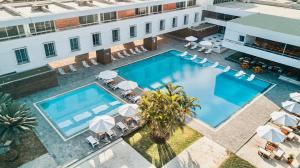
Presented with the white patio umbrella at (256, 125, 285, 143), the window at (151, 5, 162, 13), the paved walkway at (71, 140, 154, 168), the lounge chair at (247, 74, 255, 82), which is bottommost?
the paved walkway at (71, 140, 154, 168)

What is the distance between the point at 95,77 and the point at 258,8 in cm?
3280

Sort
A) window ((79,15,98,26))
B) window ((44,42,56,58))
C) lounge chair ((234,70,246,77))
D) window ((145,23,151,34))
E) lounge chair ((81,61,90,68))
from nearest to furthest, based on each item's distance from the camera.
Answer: window ((44,42,56,58))
window ((79,15,98,26))
lounge chair ((234,70,246,77))
lounge chair ((81,61,90,68))
window ((145,23,151,34))

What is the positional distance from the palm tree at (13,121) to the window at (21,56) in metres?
8.79

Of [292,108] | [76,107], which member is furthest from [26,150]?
[292,108]

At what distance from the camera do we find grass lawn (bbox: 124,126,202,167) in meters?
19.2

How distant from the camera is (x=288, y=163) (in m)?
18.8

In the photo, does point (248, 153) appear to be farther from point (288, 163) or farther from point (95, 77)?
point (95, 77)

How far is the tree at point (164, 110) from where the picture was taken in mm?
17984

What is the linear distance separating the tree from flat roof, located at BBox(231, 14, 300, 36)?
20.1 m

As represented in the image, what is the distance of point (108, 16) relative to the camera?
3178 cm

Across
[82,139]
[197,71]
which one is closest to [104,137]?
[82,139]

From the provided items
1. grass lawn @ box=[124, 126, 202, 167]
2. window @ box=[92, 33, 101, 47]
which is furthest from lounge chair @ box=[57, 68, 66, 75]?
grass lawn @ box=[124, 126, 202, 167]

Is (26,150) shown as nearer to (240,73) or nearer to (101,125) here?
(101,125)

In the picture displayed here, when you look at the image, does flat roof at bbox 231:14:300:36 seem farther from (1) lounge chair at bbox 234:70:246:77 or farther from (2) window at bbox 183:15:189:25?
(2) window at bbox 183:15:189:25
